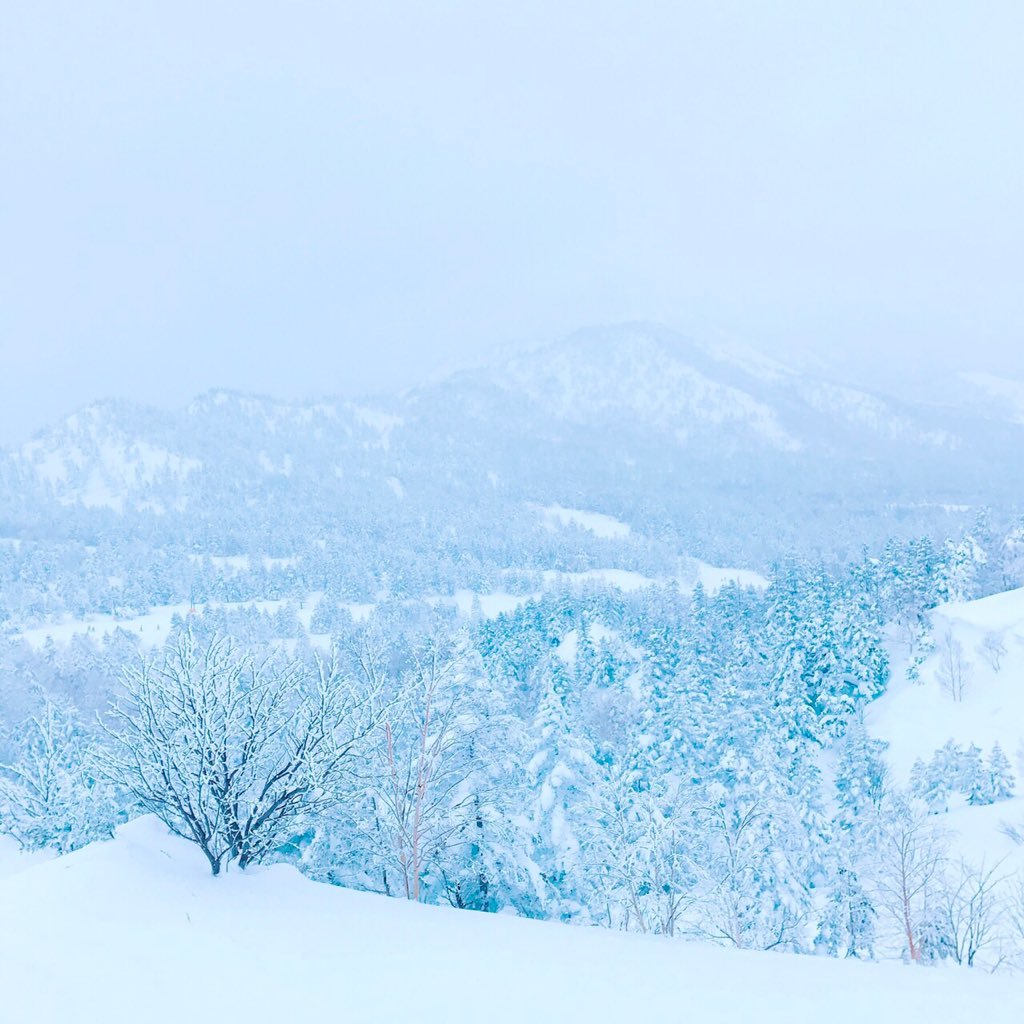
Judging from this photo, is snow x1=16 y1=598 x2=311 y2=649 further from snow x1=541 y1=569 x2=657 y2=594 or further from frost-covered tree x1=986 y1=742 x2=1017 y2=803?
frost-covered tree x1=986 y1=742 x2=1017 y2=803

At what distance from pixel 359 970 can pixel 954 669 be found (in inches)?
2139

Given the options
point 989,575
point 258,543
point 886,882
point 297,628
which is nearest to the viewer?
point 886,882

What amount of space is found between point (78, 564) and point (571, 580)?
9634 centimetres

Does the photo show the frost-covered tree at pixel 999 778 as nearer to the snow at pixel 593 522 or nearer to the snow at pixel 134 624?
the snow at pixel 134 624

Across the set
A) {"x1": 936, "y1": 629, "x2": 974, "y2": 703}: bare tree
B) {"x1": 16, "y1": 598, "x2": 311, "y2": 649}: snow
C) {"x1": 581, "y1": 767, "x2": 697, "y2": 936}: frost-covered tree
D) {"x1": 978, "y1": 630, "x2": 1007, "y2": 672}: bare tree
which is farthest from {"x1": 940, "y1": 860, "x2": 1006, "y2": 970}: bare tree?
{"x1": 16, "y1": 598, "x2": 311, "y2": 649}: snow

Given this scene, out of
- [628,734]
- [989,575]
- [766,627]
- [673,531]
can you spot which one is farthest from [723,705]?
[673,531]

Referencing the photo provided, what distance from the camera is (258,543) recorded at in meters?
148

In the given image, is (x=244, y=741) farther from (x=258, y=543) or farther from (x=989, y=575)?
(x=258, y=543)

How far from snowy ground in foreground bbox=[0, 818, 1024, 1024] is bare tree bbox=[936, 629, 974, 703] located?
47.5 meters

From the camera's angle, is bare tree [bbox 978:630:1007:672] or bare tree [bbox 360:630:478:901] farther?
bare tree [bbox 978:630:1007:672]

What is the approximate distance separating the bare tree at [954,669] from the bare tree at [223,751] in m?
51.5

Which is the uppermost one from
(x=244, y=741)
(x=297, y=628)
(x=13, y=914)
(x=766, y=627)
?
(x=244, y=741)

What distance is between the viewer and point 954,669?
163 ft

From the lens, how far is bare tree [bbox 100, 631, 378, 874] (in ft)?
33.0
